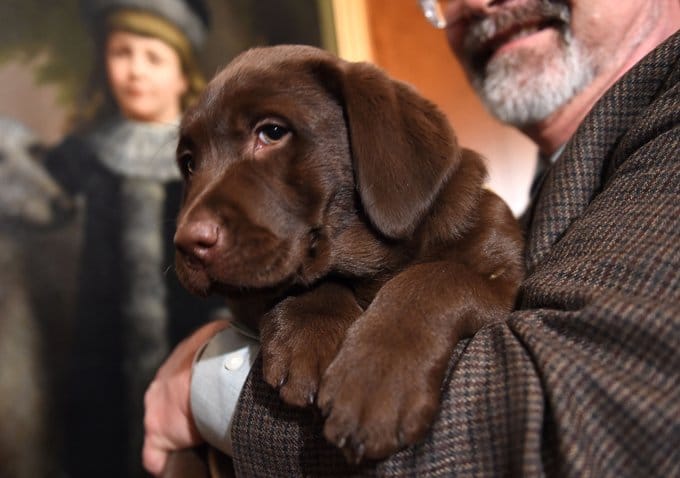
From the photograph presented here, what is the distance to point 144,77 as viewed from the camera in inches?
82.8

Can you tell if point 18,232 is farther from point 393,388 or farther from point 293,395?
point 393,388

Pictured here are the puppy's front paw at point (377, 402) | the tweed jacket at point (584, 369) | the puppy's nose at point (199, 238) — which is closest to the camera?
the tweed jacket at point (584, 369)

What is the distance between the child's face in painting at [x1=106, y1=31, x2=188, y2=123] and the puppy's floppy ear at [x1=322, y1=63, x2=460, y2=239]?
1289 millimetres

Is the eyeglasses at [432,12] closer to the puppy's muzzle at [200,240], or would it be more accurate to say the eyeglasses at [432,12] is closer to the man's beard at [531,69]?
the man's beard at [531,69]

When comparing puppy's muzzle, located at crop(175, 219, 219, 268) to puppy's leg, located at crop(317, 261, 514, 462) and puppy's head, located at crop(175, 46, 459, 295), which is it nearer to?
puppy's head, located at crop(175, 46, 459, 295)

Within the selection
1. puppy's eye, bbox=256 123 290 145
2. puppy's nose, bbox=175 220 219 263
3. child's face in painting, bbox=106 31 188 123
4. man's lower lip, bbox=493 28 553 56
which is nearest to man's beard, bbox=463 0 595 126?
man's lower lip, bbox=493 28 553 56

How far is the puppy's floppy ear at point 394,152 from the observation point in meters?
0.98

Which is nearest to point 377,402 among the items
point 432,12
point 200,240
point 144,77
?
point 200,240

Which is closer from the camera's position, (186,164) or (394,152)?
(394,152)

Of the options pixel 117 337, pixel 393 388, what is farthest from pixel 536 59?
pixel 117 337

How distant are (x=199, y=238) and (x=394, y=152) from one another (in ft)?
1.28

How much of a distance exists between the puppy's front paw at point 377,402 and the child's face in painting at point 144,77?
1.73m

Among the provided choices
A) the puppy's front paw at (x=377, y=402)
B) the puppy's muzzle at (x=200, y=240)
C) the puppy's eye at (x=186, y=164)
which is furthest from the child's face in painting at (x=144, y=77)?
the puppy's front paw at (x=377, y=402)

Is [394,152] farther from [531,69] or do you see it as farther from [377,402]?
[531,69]
